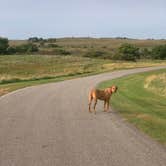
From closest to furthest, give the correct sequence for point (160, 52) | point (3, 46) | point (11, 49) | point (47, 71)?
point (47, 71)
point (160, 52)
point (3, 46)
point (11, 49)

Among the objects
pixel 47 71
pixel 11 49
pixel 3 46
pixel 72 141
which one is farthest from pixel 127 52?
pixel 72 141

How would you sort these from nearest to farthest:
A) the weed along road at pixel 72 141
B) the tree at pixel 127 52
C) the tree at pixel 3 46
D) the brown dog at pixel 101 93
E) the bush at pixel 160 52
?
the weed along road at pixel 72 141
the brown dog at pixel 101 93
the tree at pixel 127 52
the bush at pixel 160 52
the tree at pixel 3 46

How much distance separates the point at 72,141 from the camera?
10180mm

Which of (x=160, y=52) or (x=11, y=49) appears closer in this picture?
(x=160, y=52)

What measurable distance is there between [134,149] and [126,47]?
318 feet

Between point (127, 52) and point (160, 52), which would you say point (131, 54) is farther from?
point (160, 52)

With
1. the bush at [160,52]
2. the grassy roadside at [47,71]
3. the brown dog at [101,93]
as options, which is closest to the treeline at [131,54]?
the bush at [160,52]

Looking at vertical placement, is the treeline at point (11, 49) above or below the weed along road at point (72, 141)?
below

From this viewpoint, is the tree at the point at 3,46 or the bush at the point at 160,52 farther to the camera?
the tree at the point at 3,46

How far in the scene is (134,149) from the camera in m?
9.20

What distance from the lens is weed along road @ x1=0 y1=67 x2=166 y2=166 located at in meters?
8.33

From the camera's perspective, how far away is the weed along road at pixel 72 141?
833 centimetres

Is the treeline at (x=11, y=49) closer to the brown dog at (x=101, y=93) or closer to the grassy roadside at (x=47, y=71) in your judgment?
the grassy roadside at (x=47, y=71)

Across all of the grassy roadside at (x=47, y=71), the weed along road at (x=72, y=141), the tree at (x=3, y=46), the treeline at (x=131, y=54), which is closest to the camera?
the weed along road at (x=72, y=141)
